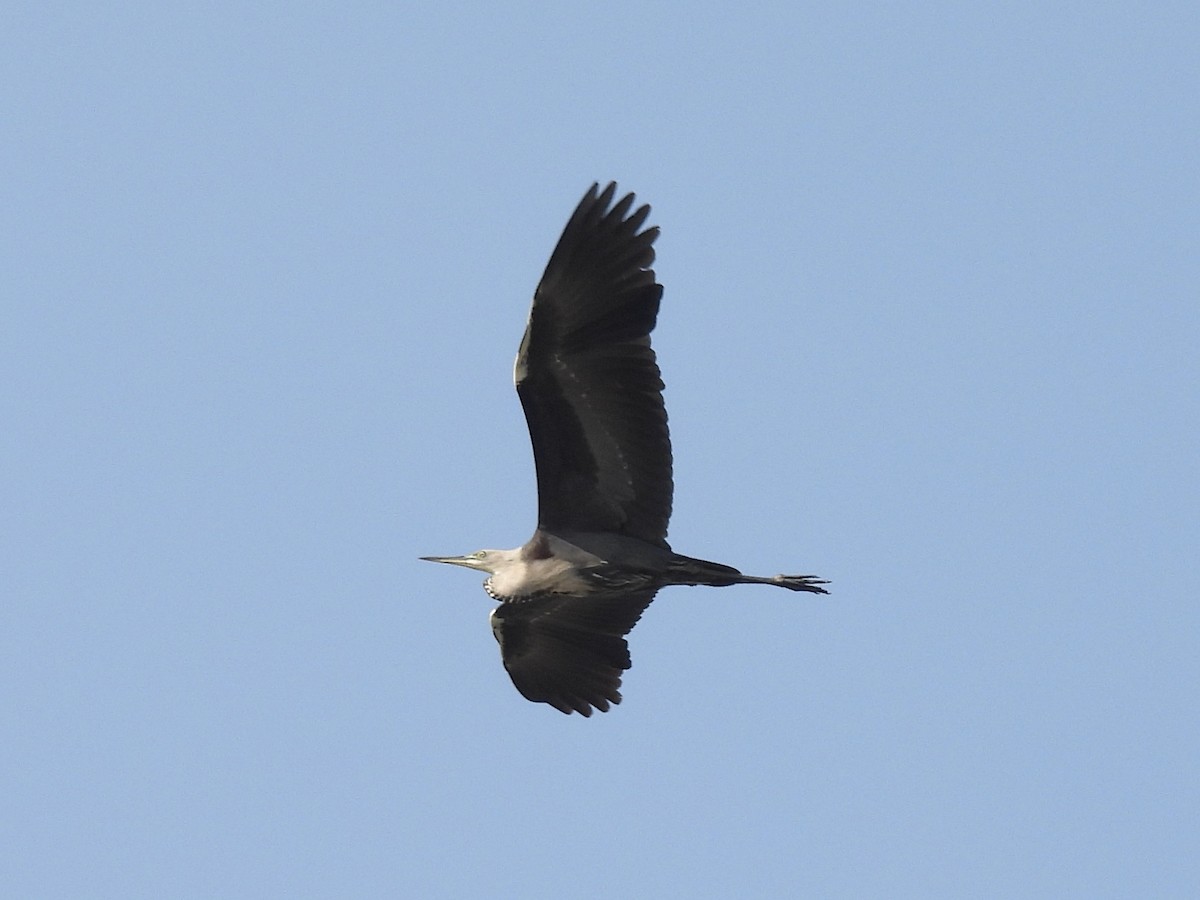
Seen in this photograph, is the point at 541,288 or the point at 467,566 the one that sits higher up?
the point at 541,288

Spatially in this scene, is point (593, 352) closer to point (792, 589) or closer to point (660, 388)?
point (660, 388)

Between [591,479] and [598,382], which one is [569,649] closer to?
[591,479]

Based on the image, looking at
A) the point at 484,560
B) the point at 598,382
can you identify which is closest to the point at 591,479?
the point at 598,382

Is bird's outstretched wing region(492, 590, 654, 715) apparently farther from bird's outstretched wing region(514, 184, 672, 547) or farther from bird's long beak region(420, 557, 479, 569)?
bird's outstretched wing region(514, 184, 672, 547)

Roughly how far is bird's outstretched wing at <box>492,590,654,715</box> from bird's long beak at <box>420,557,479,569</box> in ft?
1.64

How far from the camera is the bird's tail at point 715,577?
1433 centimetres

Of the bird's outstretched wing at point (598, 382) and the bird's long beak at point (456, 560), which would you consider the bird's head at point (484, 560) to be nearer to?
the bird's long beak at point (456, 560)

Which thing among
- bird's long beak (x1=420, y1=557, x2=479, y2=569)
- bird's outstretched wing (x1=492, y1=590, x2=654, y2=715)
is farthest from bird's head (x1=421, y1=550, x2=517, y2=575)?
bird's outstretched wing (x1=492, y1=590, x2=654, y2=715)

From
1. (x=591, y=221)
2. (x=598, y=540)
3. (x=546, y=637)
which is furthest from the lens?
(x=546, y=637)

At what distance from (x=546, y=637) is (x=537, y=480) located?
5.69 feet

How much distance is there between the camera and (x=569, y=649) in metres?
15.8

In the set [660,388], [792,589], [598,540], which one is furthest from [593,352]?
[792,589]

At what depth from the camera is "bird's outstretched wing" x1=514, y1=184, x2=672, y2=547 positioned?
45.1 feet

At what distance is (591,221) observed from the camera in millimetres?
13727
